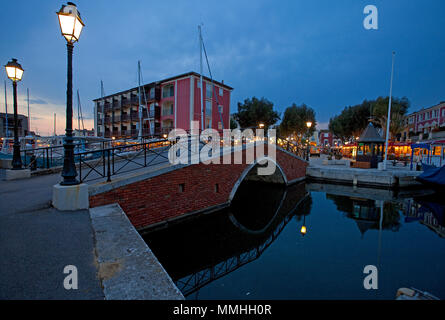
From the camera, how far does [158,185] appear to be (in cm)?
637

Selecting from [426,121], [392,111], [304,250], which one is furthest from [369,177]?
[426,121]

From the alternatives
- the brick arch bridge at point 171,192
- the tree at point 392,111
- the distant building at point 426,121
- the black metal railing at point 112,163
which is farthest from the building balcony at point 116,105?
the distant building at point 426,121

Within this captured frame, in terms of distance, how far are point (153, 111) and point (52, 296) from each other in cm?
3088

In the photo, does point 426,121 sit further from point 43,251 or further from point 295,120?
point 43,251

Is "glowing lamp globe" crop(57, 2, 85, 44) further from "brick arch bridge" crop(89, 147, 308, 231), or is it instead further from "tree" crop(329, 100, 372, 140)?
"tree" crop(329, 100, 372, 140)

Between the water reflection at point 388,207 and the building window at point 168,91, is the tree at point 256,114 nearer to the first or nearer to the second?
the building window at point 168,91

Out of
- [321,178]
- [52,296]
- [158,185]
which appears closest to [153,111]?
[321,178]

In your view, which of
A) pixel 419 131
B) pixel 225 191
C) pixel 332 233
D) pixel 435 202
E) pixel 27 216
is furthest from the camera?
pixel 419 131

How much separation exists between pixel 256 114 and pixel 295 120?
7.52 metres

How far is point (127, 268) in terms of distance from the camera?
2.54 m

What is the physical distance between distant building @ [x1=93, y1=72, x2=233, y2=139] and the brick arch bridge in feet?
45.6

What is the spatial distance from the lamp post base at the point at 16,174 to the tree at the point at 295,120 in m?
34.0

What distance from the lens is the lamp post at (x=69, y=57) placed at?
4.41m

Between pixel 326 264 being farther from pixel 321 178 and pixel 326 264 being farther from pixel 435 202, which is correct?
pixel 321 178
